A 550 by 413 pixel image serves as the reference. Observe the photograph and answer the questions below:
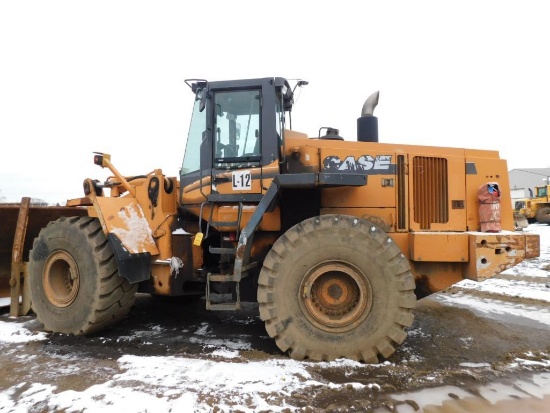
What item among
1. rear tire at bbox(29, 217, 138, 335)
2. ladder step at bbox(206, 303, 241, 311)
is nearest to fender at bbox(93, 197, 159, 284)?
rear tire at bbox(29, 217, 138, 335)

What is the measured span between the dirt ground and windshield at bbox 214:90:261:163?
2194mm

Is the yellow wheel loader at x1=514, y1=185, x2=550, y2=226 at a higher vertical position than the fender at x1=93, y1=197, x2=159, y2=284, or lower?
higher

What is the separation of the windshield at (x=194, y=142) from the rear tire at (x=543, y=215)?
87.5 feet

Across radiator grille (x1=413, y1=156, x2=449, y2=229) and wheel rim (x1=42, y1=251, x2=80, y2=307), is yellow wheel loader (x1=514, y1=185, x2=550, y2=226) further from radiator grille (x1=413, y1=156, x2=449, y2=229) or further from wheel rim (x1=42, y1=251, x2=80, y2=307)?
wheel rim (x1=42, y1=251, x2=80, y2=307)

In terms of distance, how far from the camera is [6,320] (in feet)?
16.6

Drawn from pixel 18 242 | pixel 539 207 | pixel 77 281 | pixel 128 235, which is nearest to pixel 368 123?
pixel 128 235

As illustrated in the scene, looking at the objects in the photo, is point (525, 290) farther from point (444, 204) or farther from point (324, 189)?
point (324, 189)

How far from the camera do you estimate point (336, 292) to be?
148 inches

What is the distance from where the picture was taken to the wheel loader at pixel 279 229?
366cm

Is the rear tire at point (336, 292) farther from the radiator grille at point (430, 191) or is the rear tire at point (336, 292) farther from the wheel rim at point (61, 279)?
the wheel rim at point (61, 279)

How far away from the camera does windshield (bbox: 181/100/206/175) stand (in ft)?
14.9

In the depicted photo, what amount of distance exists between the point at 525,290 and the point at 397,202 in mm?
4398

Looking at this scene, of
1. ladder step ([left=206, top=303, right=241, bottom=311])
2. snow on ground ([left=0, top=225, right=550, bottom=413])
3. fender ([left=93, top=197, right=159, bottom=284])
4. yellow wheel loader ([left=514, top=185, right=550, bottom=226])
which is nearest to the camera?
snow on ground ([left=0, top=225, right=550, bottom=413])

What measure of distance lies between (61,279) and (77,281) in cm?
54
